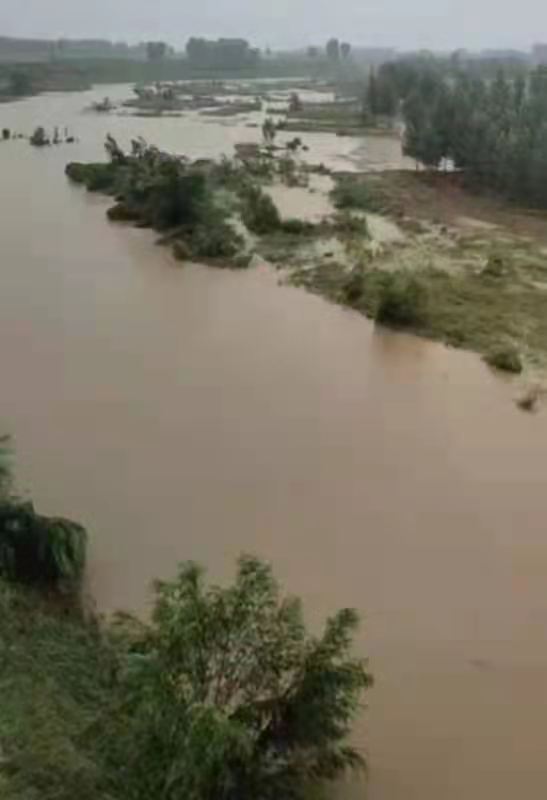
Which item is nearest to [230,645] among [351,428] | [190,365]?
[351,428]

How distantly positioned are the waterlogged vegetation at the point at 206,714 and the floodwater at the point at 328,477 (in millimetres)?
1200

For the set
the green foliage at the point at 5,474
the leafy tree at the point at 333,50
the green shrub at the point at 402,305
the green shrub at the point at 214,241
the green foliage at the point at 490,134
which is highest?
the leafy tree at the point at 333,50

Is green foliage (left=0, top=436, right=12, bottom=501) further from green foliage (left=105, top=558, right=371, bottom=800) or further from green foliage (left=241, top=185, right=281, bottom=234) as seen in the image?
green foliage (left=241, top=185, right=281, bottom=234)

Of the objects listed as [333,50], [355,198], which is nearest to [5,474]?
[355,198]

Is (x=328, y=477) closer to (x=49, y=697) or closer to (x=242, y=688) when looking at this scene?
(x=49, y=697)

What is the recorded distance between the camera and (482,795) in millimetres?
9305

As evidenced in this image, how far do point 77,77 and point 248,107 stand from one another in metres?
28.4

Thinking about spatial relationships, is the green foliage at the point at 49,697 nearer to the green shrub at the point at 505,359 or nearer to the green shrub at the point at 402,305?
the green shrub at the point at 505,359

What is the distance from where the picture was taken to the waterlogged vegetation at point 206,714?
7.70 metres

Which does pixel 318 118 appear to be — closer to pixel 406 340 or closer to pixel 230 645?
pixel 406 340

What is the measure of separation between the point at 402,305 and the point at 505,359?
3185mm

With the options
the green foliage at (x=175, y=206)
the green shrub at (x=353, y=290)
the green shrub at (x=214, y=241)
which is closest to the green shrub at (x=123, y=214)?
the green foliage at (x=175, y=206)

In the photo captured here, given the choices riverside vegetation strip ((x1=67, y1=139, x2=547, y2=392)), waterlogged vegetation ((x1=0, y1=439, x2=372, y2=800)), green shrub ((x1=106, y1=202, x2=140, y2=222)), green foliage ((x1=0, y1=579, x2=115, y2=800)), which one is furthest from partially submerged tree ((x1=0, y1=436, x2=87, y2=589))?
green shrub ((x1=106, y1=202, x2=140, y2=222))

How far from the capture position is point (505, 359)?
1988 cm
